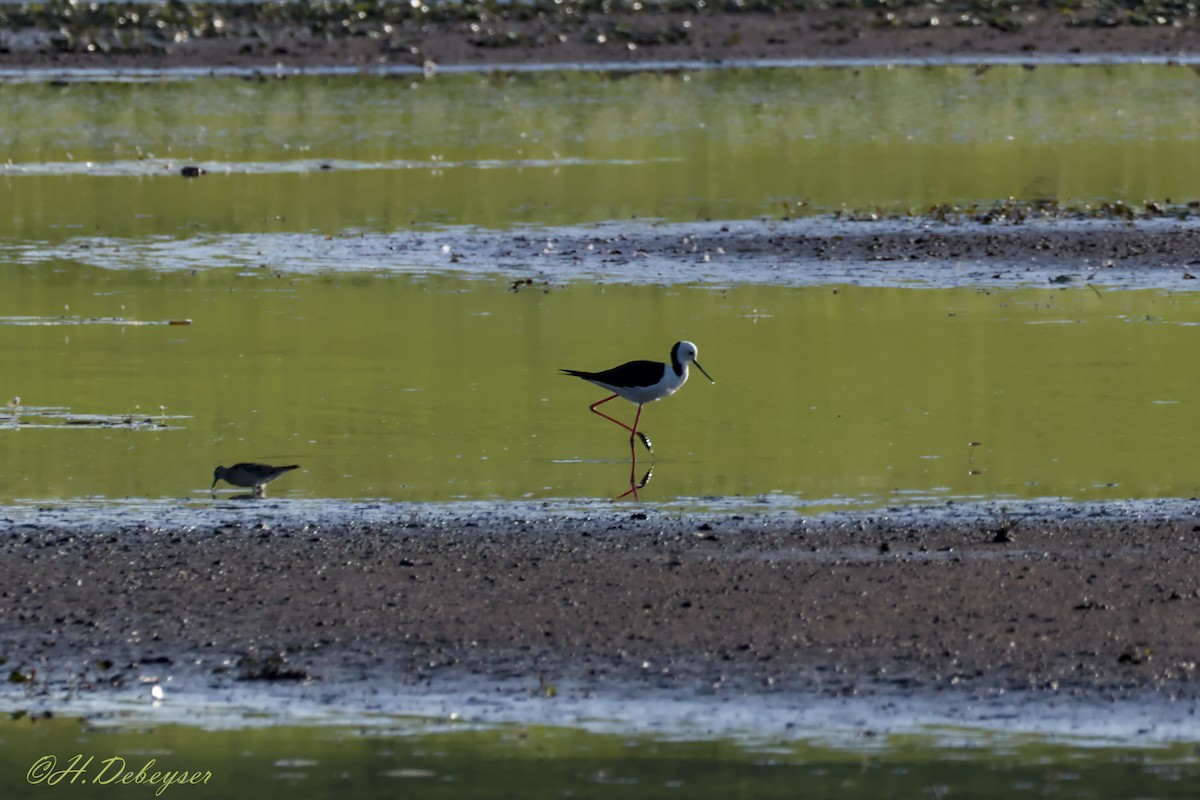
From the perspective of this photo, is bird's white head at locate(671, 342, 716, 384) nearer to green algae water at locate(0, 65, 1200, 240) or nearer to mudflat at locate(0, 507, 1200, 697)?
mudflat at locate(0, 507, 1200, 697)

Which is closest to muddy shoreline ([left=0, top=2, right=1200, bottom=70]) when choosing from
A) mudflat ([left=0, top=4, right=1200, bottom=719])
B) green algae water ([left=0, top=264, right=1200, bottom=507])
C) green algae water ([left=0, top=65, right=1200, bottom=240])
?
green algae water ([left=0, top=65, right=1200, bottom=240])

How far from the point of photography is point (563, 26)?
167 ft

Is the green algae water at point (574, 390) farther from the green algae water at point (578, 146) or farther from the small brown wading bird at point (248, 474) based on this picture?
the green algae water at point (578, 146)

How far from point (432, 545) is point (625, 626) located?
1743mm

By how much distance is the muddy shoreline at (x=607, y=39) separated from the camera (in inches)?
1881

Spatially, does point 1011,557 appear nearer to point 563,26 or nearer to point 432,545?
point 432,545

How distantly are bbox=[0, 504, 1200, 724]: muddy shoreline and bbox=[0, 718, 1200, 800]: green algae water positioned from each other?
555mm

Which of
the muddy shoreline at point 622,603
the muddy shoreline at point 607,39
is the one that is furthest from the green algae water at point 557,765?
the muddy shoreline at point 607,39

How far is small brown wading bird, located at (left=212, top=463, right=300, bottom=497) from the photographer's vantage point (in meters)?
12.5

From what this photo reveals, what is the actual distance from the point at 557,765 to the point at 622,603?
1948 millimetres

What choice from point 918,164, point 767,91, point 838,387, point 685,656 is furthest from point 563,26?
point 685,656

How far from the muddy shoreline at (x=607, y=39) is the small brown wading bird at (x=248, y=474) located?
35.4 m

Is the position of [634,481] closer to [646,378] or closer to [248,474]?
[646,378]

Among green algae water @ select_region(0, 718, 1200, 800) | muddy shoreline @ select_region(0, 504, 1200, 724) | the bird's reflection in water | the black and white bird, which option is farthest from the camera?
the black and white bird
